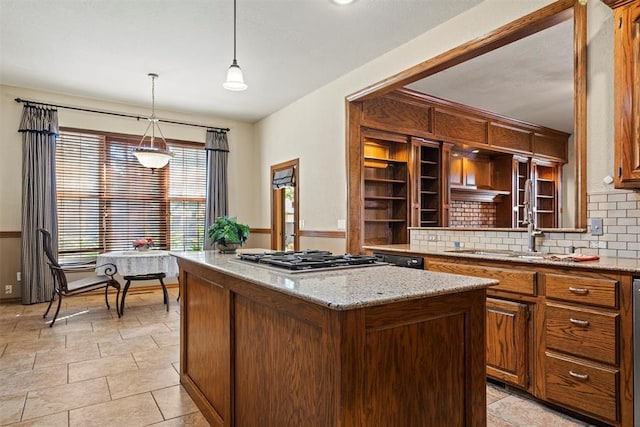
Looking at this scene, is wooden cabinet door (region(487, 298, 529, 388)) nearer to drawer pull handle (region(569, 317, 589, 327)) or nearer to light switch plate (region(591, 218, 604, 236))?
drawer pull handle (region(569, 317, 589, 327))

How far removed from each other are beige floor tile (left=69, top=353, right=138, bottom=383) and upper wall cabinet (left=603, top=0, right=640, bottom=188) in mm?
3621

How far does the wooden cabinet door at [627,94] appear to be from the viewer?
2.14 meters

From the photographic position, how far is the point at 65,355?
3.30 meters

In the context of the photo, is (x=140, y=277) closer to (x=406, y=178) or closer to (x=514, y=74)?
(x=406, y=178)

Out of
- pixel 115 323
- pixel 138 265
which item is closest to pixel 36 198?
pixel 138 265

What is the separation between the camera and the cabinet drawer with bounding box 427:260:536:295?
96.2 inches

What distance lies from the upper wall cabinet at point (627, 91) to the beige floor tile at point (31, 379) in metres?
3.91

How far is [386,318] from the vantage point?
1.30 meters

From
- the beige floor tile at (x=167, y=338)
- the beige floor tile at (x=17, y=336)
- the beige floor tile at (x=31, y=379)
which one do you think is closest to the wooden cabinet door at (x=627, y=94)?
the beige floor tile at (x=167, y=338)

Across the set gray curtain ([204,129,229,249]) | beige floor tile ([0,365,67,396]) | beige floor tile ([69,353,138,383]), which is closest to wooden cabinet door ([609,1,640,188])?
→ beige floor tile ([69,353,138,383])

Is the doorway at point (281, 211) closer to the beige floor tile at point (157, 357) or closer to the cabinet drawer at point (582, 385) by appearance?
the beige floor tile at point (157, 357)

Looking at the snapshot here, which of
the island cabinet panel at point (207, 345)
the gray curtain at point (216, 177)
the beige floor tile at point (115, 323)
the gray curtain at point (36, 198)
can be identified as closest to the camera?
the island cabinet panel at point (207, 345)

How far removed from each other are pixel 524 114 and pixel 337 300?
6.19 meters

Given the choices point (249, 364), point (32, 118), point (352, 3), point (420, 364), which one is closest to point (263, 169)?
point (32, 118)
